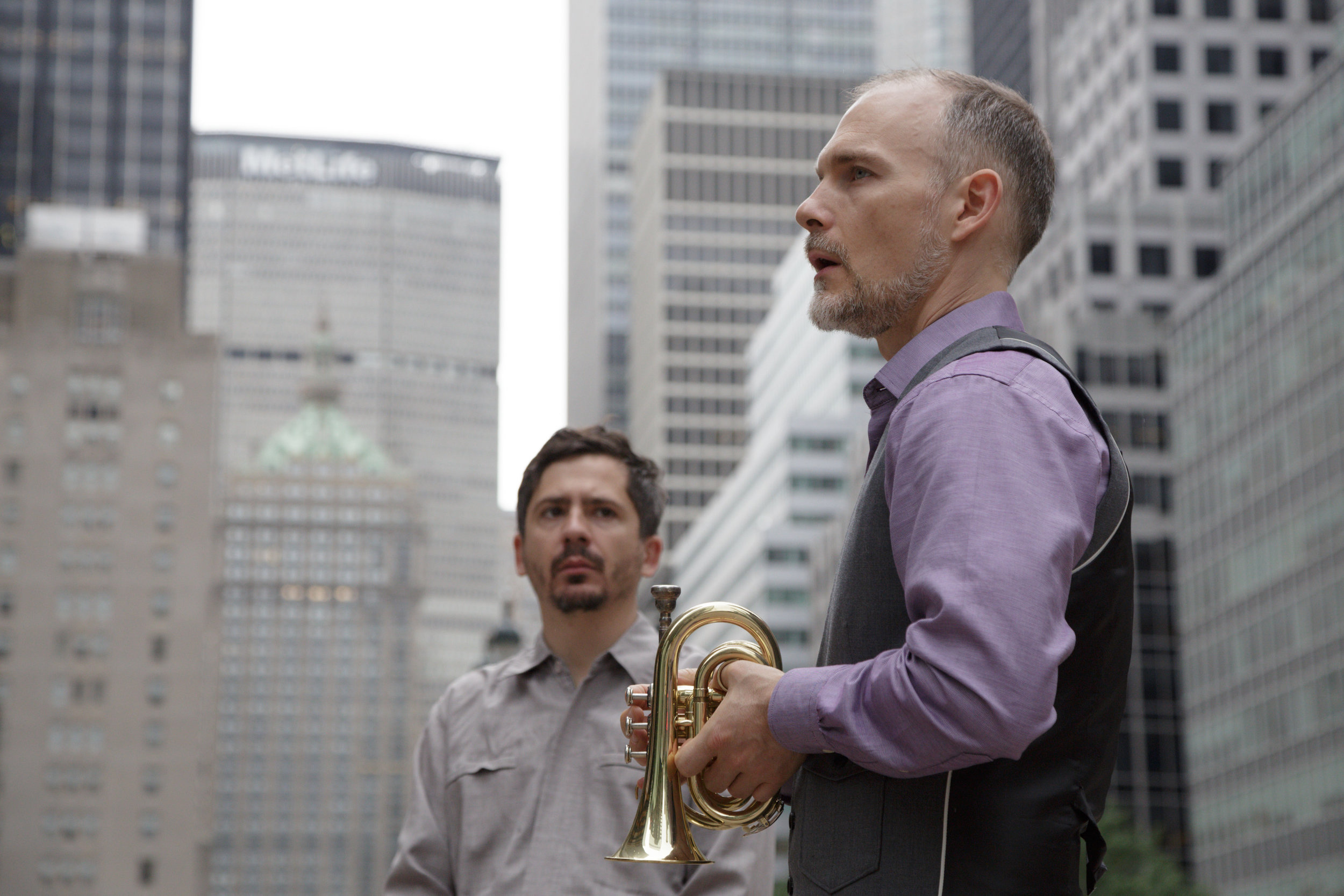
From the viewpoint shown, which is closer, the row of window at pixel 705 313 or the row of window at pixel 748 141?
the row of window at pixel 705 313

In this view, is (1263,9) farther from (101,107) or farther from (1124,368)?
(101,107)

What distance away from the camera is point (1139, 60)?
89.7 meters

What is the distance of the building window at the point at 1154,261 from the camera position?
3302 inches

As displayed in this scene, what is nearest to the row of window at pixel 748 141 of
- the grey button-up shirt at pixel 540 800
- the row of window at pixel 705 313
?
the row of window at pixel 705 313

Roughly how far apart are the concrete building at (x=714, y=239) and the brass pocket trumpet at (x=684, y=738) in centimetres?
15777

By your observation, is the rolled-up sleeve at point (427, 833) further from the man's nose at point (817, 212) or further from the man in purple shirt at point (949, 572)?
the man's nose at point (817, 212)

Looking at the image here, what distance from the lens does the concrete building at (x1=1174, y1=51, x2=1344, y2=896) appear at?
181 feet

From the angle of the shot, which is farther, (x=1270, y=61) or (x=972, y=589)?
(x=1270, y=61)

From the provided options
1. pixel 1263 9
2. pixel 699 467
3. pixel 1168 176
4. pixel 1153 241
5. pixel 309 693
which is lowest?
pixel 309 693

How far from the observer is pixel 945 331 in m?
3.62

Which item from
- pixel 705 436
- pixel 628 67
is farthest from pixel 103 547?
pixel 628 67

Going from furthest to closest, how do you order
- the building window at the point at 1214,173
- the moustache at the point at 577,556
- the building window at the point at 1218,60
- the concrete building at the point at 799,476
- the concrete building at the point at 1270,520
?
the concrete building at the point at 799,476, the building window at the point at 1218,60, the building window at the point at 1214,173, the concrete building at the point at 1270,520, the moustache at the point at 577,556

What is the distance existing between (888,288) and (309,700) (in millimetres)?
187084

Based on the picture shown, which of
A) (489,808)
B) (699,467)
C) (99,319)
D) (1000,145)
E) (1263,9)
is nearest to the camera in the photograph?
(1000,145)
